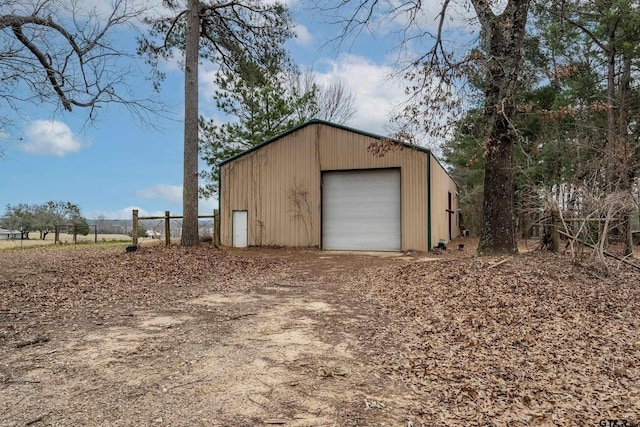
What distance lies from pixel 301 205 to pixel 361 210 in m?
1.96

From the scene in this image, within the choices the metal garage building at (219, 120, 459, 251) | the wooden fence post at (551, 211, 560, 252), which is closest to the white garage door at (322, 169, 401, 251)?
the metal garage building at (219, 120, 459, 251)

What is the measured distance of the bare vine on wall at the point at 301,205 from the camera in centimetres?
1309

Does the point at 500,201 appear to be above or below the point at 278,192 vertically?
below

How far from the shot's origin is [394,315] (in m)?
4.76

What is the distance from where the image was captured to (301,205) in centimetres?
1320

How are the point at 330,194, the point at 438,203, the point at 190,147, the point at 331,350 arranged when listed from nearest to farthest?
the point at 331,350, the point at 190,147, the point at 330,194, the point at 438,203

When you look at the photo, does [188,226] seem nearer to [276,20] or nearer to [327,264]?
[327,264]

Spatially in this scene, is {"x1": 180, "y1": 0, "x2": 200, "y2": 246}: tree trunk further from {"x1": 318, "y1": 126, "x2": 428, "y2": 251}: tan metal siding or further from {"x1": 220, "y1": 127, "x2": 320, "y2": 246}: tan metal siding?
{"x1": 318, "y1": 126, "x2": 428, "y2": 251}: tan metal siding

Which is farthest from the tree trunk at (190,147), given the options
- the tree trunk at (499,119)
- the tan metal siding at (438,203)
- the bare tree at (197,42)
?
the tree trunk at (499,119)

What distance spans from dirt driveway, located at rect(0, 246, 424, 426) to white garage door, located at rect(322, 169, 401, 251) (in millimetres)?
7260

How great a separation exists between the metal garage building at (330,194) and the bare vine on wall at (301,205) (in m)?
0.03

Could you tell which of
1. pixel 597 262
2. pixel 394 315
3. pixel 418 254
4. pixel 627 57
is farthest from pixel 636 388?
pixel 627 57

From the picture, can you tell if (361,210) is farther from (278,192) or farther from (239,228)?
(239,228)

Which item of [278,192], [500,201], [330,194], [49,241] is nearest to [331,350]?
[500,201]
